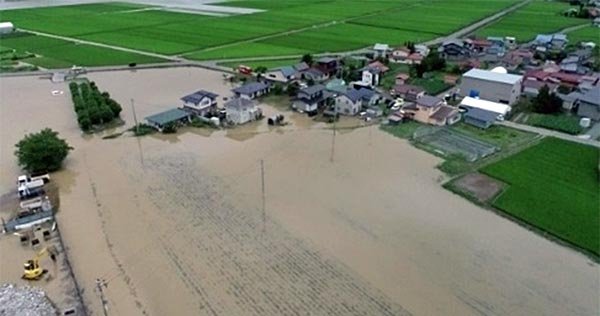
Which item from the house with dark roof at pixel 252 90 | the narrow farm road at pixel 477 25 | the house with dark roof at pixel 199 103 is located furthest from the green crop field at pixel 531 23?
the house with dark roof at pixel 199 103

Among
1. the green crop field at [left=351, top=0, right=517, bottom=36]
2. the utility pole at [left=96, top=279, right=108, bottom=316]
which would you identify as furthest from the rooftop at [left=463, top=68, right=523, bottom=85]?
the utility pole at [left=96, top=279, right=108, bottom=316]

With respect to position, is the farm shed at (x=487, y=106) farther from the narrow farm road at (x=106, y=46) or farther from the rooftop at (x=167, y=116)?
the narrow farm road at (x=106, y=46)

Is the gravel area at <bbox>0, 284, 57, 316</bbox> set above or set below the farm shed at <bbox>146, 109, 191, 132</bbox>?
below

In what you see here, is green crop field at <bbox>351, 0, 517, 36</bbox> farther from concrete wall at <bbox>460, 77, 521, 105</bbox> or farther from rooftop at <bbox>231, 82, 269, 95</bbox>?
rooftop at <bbox>231, 82, 269, 95</bbox>

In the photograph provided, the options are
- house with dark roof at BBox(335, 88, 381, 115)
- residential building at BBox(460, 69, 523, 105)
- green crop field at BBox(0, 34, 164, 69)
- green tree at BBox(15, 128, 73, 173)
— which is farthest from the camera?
green crop field at BBox(0, 34, 164, 69)

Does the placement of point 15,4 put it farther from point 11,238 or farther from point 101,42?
point 11,238

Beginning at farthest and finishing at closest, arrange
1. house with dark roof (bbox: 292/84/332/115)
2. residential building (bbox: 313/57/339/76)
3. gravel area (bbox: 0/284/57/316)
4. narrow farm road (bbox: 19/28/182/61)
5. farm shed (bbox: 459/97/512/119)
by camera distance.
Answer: narrow farm road (bbox: 19/28/182/61) < residential building (bbox: 313/57/339/76) < house with dark roof (bbox: 292/84/332/115) < farm shed (bbox: 459/97/512/119) < gravel area (bbox: 0/284/57/316)

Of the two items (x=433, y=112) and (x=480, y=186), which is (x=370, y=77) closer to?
(x=433, y=112)

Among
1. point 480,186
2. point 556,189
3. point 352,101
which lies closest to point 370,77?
point 352,101
